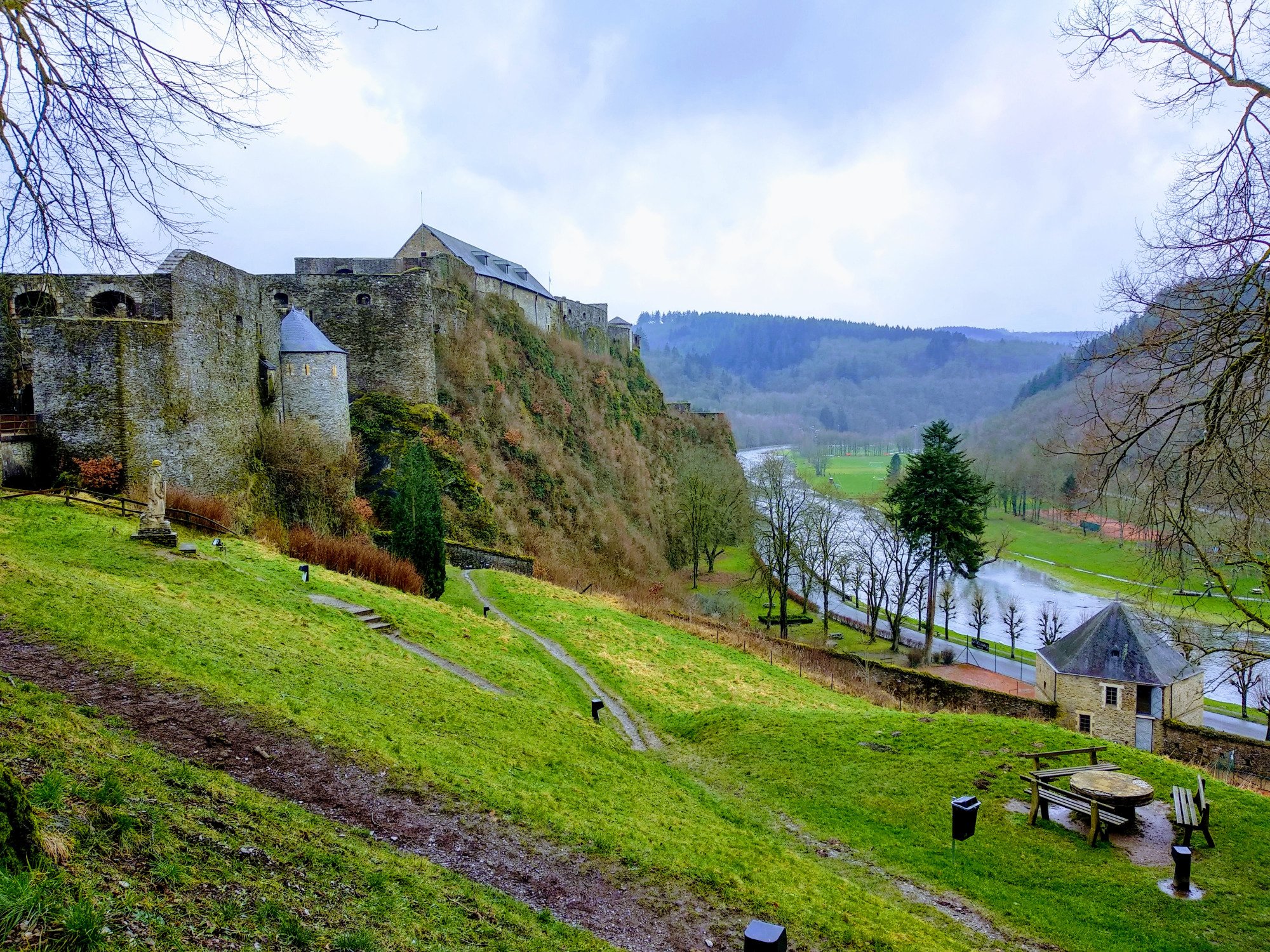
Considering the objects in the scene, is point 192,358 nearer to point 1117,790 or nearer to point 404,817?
point 404,817

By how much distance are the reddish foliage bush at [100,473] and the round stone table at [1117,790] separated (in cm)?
2266

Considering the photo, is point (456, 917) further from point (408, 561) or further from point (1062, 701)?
point (1062, 701)

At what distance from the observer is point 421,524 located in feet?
75.0

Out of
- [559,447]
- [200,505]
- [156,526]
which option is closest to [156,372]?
[200,505]

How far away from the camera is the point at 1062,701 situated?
90.0 ft

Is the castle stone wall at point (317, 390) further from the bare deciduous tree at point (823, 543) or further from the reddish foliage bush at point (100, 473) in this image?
the bare deciduous tree at point (823, 543)

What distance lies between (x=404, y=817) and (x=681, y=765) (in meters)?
7.21

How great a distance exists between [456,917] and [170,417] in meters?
20.1

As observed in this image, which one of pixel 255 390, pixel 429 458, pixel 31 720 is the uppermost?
pixel 255 390

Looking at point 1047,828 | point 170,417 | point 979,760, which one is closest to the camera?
point 1047,828

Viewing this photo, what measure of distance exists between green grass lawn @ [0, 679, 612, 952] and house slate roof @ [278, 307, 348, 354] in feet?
71.9

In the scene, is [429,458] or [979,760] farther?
[429,458]

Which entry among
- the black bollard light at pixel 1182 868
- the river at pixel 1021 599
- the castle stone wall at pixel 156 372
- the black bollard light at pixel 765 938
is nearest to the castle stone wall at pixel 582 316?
the river at pixel 1021 599

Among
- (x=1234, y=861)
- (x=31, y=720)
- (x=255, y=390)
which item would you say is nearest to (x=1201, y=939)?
(x=1234, y=861)
